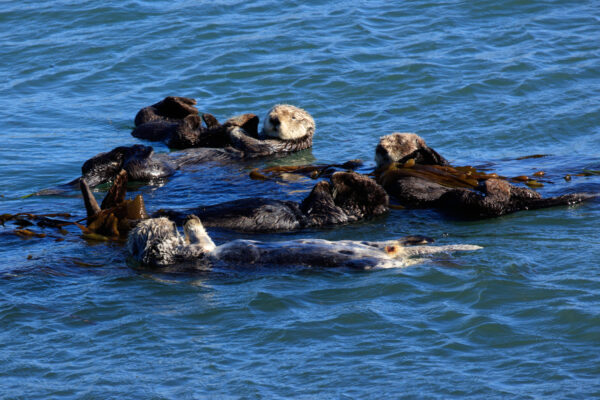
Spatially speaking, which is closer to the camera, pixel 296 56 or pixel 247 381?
pixel 247 381

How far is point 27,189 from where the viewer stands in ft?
23.4

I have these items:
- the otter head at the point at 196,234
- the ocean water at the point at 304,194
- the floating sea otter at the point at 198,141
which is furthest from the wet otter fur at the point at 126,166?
the otter head at the point at 196,234

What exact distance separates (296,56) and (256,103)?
5.65ft

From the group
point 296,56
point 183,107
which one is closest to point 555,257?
point 183,107

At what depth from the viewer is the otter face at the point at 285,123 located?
8133 millimetres

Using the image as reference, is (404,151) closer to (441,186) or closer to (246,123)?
(441,186)

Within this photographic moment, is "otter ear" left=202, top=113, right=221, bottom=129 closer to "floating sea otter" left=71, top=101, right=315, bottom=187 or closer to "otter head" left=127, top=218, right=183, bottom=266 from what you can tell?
"floating sea otter" left=71, top=101, right=315, bottom=187

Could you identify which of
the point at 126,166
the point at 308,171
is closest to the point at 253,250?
the point at 308,171

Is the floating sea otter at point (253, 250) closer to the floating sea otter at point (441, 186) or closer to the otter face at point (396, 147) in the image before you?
the floating sea otter at point (441, 186)

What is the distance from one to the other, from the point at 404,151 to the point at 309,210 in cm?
136

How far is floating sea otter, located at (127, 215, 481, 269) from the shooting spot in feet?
15.5

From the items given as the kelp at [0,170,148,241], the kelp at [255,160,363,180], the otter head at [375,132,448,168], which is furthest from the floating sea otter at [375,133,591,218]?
the kelp at [0,170,148,241]

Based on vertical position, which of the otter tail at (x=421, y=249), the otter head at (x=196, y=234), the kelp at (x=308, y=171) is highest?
the otter head at (x=196, y=234)

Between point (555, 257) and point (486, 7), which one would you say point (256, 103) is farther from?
point (555, 257)
